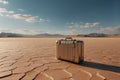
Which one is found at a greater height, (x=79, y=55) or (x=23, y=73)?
(x=79, y=55)

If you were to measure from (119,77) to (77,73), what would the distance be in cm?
85

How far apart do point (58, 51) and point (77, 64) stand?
2.82 ft

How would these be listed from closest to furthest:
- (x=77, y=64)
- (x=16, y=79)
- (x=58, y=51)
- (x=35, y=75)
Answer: (x=16, y=79) → (x=35, y=75) → (x=77, y=64) → (x=58, y=51)

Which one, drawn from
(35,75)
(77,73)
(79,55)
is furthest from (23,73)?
(79,55)

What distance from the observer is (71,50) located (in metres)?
3.81

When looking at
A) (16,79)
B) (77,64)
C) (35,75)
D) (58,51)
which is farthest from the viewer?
(58,51)

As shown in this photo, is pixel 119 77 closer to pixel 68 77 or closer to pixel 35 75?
pixel 68 77

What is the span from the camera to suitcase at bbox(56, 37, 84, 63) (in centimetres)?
369

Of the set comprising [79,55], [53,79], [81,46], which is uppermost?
Answer: [81,46]

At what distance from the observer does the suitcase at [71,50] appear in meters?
3.69

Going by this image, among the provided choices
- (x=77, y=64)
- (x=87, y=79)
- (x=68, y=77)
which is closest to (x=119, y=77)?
(x=87, y=79)

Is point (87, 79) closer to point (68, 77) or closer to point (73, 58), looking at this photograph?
point (68, 77)

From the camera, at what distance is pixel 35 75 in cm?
275

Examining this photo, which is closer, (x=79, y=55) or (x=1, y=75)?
(x=1, y=75)
